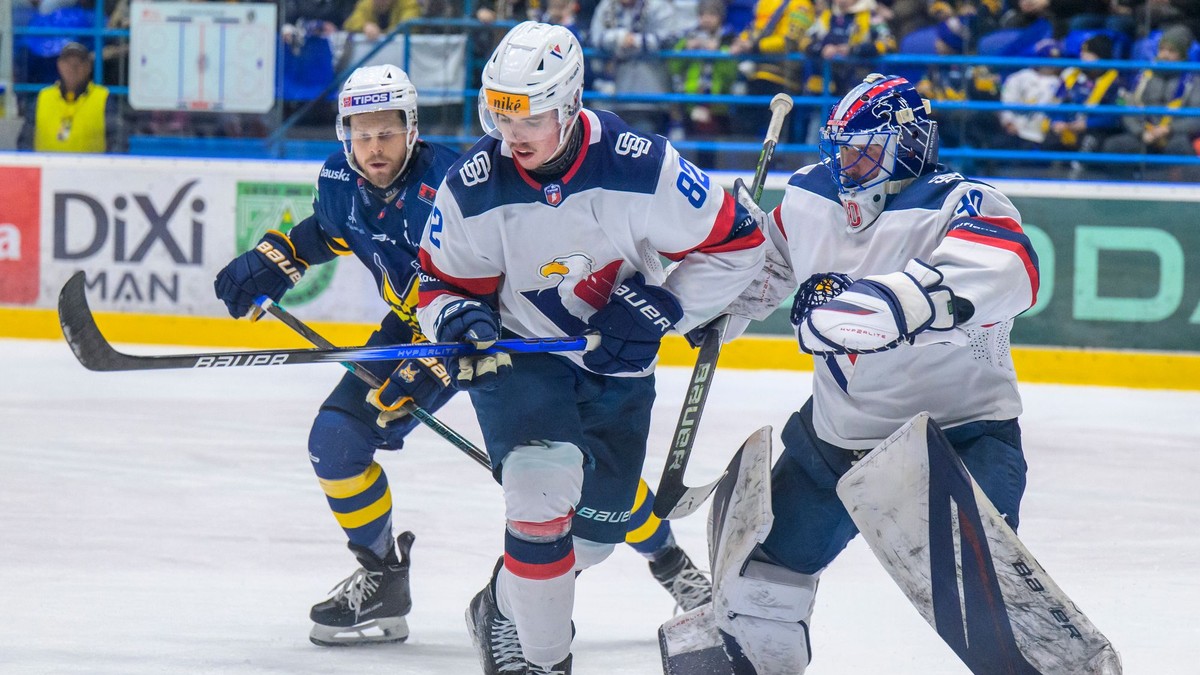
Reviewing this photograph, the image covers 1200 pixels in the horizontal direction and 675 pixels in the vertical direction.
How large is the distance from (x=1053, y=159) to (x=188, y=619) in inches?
191

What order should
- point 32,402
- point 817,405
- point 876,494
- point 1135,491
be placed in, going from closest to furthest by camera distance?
point 876,494 → point 817,405 → point 1135,491 → point 32,402

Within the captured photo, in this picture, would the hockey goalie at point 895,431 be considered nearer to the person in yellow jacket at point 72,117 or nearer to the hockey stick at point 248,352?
the hockey stick at point 248,352

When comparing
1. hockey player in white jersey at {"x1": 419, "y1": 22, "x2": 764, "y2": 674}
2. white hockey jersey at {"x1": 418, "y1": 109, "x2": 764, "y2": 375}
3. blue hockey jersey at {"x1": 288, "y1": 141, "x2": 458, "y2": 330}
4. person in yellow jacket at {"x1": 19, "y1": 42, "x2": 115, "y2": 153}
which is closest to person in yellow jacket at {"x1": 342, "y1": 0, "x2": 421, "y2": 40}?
person in yellow jacket at {"x1": 19, "y1": 42, "x2": 115, "y2": 153}

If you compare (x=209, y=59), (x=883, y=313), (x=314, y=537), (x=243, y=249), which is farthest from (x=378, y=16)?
(x=883, y=313)

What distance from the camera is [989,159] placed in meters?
6.79

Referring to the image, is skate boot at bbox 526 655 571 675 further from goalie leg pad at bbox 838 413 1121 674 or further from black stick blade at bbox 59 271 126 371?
black stick blade at bbox 59 271 126 371

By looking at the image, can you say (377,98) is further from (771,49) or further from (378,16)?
(378,16)

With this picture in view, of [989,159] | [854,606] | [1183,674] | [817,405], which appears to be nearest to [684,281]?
[817,405]

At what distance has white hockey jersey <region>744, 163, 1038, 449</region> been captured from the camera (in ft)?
7.15

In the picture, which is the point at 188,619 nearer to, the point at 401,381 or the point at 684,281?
the point at 401,381

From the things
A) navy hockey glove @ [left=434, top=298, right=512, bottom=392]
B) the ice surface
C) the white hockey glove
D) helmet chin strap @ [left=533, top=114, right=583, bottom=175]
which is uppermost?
helmet chin strap @ [left=533, top=114, right=583, bottom=175]

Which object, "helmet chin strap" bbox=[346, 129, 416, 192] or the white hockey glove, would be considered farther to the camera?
"helmet chin strap" bbox=[346, 129, 416, 192]

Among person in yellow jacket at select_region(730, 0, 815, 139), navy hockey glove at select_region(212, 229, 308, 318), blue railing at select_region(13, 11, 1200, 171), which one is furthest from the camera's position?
person in yellow jacket at select_region(730, 0, 815, 139)

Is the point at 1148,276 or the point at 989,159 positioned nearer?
the point at 1148,276
